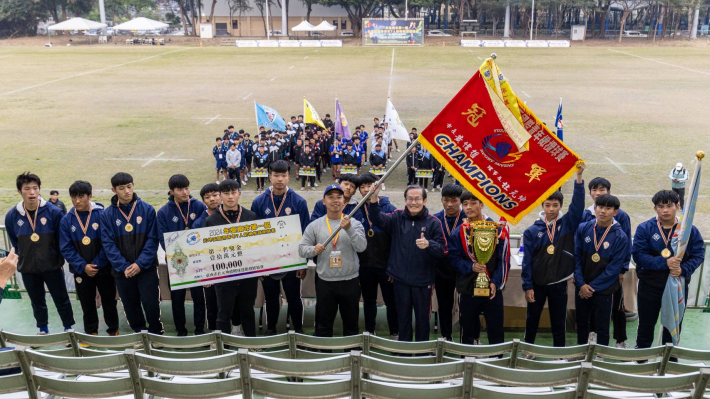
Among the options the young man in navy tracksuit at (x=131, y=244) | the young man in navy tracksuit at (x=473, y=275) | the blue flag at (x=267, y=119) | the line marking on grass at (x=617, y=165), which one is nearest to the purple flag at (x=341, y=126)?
the blue flag at (x=267, y=119)

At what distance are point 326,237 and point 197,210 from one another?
1622mm

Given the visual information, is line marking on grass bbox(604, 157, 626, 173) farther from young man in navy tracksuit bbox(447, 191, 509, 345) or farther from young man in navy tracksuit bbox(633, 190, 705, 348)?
young man in navy tracksuit bbox(447, 191, 509, 345)

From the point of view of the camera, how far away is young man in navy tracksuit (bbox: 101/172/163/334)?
593 centimetres

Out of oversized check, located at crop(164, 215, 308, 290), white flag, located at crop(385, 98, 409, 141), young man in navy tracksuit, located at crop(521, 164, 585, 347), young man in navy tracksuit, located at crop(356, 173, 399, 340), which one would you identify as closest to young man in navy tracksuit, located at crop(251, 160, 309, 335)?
oversized check, located at crop(164, 215, 308, 290)

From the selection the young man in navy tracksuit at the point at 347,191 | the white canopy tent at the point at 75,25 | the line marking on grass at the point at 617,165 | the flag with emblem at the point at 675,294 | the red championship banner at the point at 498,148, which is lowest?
the line marking on grass at the point at 617,165

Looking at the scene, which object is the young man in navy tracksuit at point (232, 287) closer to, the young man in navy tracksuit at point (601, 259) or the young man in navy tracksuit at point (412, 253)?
the young man in navy tracksuit at point (412, 253)

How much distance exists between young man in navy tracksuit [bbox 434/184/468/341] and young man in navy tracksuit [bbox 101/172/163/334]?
2895 millimetres

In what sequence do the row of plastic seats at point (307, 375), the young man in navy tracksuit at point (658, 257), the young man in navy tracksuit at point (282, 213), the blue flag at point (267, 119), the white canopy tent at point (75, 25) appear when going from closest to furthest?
the row of plastic seats at point (307, 375), the young man in navy tracksuit at point (658, 257), the young man in navy tracksuit at point (282, 213), the blue flag at point (267, 119), the white canopy tent at point (75, 25)

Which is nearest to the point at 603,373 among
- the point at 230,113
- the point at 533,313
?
the point at 533,313

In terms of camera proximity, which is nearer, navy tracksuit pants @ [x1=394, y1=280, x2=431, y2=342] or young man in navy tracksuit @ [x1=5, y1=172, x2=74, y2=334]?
navy tracksuit pants @ [x1=394, y1=280, x2=431, y2=342]

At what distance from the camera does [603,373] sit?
3623mm

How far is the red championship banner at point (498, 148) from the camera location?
5047mm

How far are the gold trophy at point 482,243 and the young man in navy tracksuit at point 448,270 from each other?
441 mm

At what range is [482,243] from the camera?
527cm
